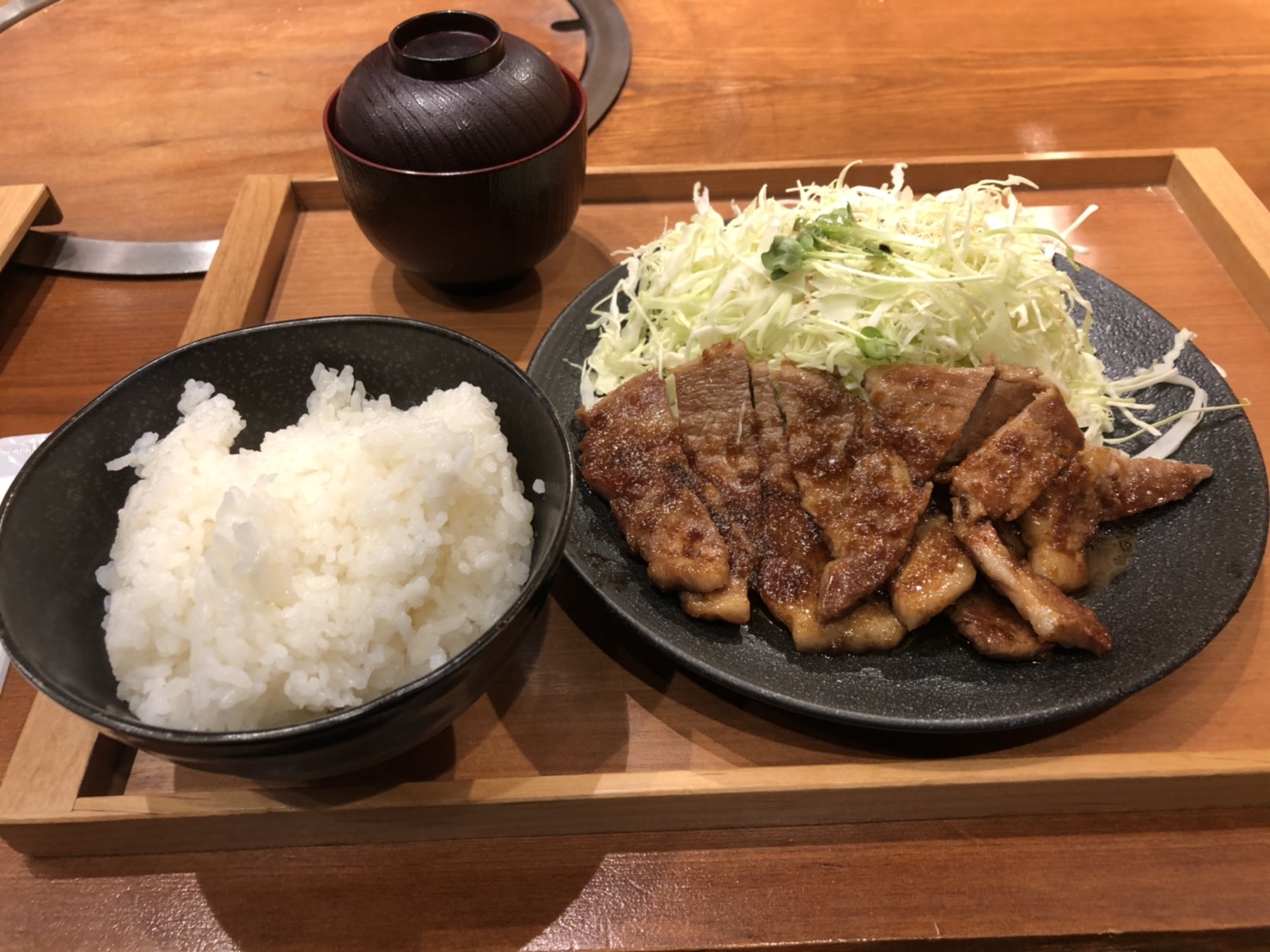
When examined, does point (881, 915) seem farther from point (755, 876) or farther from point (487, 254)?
point (487, 254)

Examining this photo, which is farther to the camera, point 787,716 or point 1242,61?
point 1242,61

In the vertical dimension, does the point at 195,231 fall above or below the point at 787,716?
above

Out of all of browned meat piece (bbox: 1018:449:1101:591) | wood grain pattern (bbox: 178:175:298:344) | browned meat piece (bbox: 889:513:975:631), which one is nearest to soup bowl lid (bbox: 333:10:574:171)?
wood grain pattern (bbox: 178:175:298:344)

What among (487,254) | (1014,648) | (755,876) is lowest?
(755,876)

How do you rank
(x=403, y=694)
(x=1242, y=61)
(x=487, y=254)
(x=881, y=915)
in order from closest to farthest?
(x=403, y=694) → (x=881, y=915) → (x=487, y=254) → (x=1242, y=61)

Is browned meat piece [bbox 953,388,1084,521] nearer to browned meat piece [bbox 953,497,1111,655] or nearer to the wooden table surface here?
browned meat piece [bbox 953,497,1111,655]

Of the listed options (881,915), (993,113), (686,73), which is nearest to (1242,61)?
(993,113)

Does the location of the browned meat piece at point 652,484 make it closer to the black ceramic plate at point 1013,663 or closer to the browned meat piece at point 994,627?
the black ceramic plate at point 1013,663
